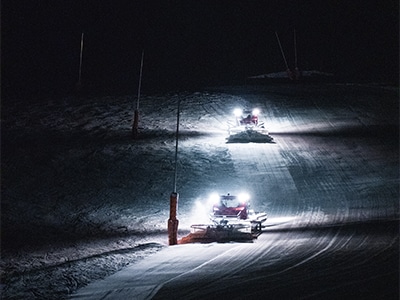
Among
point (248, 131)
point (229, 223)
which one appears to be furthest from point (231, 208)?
point (248, 131)

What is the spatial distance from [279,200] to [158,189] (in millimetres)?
4284

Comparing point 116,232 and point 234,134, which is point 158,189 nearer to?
point 116,232

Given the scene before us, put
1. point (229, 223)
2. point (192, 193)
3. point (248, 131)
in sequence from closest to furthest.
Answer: point (229, 223) → point (192, 193) → point (248, 131)

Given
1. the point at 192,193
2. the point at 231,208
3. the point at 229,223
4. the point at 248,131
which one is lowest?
the point at 229,223

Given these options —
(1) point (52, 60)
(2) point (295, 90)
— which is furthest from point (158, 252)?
(1) point (52, 60)

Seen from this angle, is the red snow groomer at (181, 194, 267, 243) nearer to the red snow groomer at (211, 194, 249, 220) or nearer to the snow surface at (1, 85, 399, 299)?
the red snow groomer at (211, 194, 249, 220)

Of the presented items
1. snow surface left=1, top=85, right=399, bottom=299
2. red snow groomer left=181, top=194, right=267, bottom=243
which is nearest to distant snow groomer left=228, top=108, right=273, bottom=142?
snow surface left=1, top=85, right=399, bottom=299

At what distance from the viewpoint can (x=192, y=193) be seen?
21156 millimetres

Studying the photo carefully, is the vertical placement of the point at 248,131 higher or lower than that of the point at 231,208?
higher

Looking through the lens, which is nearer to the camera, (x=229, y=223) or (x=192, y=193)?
(x=229, y=223)

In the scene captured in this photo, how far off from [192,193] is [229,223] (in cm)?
505

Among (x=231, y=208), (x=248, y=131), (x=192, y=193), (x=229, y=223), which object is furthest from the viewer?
(x=248, y=131)

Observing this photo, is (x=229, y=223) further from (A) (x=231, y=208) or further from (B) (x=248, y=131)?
(B) (x=248, y=131)

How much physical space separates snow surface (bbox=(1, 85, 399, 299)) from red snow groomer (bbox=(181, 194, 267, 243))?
1.48 ft
